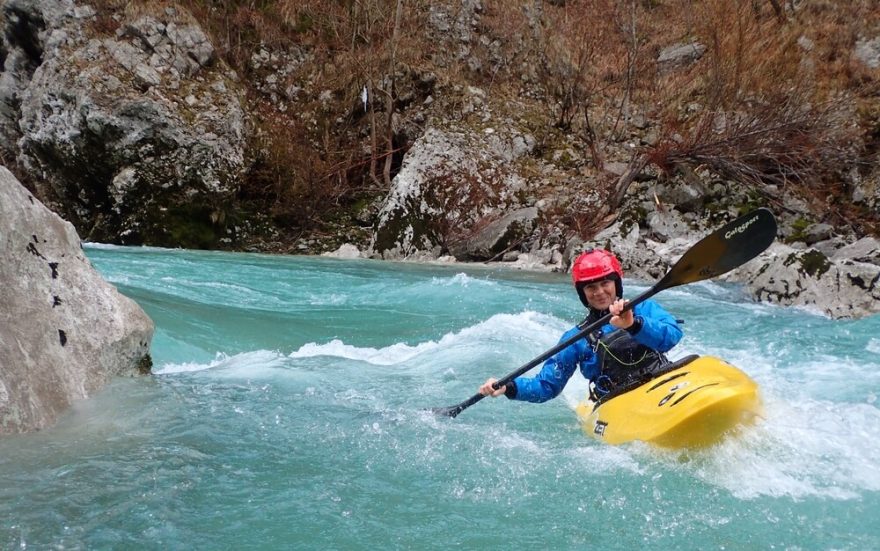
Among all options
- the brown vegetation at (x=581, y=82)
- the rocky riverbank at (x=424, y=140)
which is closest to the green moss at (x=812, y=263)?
the rocky riverbank at (x=424, y=140)

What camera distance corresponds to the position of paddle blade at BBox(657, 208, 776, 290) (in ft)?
11.2

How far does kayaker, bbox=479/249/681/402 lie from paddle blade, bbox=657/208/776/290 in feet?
0.88

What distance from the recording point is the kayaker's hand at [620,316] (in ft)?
9.96

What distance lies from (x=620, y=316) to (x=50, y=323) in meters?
2.87

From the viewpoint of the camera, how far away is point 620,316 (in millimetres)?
3088

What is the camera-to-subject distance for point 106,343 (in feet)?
12.6

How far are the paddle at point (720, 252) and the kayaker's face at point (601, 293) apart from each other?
149mm

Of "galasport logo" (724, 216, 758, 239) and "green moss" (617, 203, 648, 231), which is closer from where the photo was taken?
"galasport logo" (724, 216, 758, 239)

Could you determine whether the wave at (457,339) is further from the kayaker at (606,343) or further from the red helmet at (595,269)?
the red helmet at (595,269)

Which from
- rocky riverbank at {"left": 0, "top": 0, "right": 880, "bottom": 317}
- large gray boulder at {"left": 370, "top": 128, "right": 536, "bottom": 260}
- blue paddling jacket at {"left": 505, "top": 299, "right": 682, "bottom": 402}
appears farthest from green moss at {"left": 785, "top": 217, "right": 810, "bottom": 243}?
blue paddling jacket at {"left": 505, "top": 299, "right": 682, "bottom": 402}

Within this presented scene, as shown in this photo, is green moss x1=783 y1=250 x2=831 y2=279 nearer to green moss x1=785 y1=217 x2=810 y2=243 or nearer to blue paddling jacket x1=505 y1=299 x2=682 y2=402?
green moss x1=785 y1=217 x2=810 y2=243

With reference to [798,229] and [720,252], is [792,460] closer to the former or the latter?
[720,252]

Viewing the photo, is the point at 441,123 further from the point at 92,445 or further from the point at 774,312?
the point at 92,445

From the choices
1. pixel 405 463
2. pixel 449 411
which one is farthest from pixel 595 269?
pixel 405 463
